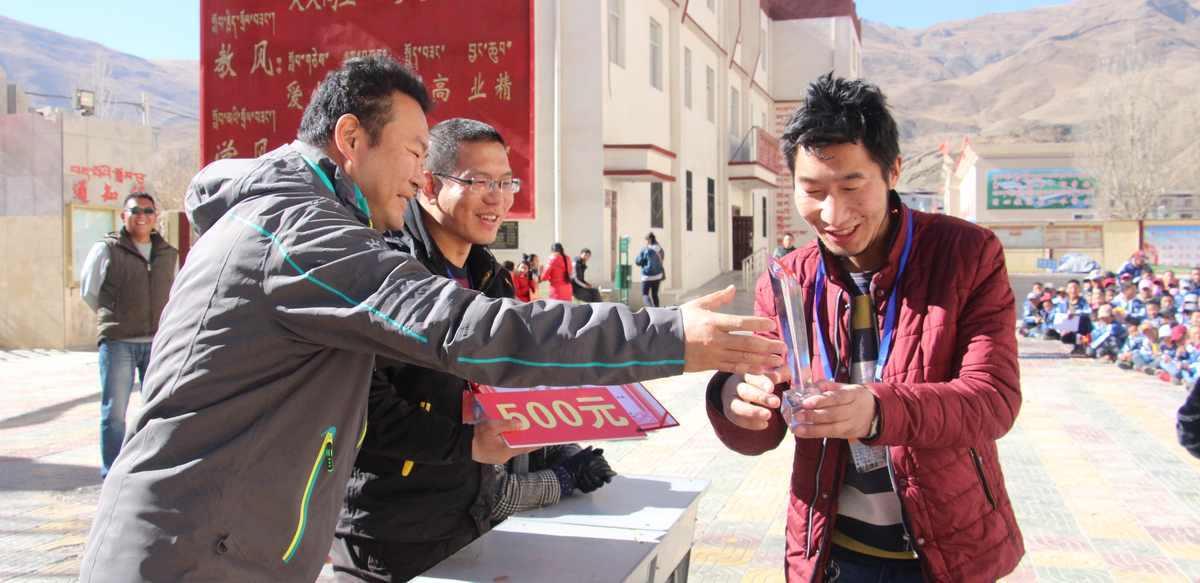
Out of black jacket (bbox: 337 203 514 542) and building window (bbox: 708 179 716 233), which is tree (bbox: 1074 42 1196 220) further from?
black jacket (bbox: 337 203 514 542)

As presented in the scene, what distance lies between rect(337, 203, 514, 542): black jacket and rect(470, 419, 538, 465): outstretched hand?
0.03 m

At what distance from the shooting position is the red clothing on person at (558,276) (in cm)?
1288

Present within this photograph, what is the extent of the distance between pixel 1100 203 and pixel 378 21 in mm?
39491

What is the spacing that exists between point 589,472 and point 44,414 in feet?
26.1

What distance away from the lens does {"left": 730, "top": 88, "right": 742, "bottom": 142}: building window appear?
26.7 m

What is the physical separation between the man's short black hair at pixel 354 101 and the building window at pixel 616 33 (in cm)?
1540

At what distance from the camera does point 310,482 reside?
151 cm

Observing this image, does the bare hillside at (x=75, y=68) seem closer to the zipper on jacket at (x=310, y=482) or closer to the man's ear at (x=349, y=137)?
the man's ear at (x=349, y=137)

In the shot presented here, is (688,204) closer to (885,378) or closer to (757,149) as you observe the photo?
(757,149)

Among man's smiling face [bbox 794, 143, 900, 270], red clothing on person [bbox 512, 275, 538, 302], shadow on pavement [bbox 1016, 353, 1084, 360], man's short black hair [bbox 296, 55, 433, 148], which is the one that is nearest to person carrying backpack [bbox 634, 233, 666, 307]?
red clothing on person [bbox 512, 275, 538, 302]

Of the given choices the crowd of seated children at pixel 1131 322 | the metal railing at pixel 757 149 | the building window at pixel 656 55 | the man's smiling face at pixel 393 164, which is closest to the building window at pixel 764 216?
the metal railing at pixel 757 149

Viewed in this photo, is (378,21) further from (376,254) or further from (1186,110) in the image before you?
(1186,110)

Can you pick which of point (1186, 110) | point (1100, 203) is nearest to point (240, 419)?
point (1100, 203)

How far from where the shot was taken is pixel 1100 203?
40.9 meters
